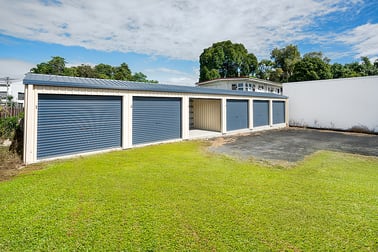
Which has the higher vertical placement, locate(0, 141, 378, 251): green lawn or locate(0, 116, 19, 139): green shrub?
locate(0, 116, 19, 139): green shrub

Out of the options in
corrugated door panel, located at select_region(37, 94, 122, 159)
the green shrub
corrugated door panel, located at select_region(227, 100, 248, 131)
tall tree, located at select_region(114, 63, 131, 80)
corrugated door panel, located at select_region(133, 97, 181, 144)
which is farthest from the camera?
tall tree, located at select_region(114, 63, 131, 80)

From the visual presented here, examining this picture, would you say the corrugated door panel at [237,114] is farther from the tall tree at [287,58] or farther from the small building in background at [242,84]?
the tall tree at [287,58]

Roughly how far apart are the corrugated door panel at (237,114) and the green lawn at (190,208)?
805cm

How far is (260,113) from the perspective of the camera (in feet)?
53.5

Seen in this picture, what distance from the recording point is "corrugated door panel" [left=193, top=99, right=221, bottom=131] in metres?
13.9

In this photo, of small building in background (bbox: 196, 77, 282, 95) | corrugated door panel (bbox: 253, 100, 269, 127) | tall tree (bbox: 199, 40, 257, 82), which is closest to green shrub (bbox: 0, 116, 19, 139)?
corrugated door panel (bbox: 253, 100, 269, 127)

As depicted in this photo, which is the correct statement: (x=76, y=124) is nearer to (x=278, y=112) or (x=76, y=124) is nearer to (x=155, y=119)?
(x=155, y=119)

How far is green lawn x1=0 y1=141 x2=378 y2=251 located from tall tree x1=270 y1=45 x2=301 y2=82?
1634 inches

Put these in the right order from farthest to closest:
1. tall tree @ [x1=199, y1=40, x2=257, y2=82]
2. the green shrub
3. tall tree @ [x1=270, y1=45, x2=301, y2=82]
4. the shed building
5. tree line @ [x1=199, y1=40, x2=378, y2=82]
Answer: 1. tall tree @ [x1=270, y1=45, x2=301, y2=82]
2. tall tree @ [x1=199, y1=40, x2=257, y2=82]
3. tree line @ [x1=199, y1=40, x2=378, y2=82]
4. the green shrub
5. the shed building

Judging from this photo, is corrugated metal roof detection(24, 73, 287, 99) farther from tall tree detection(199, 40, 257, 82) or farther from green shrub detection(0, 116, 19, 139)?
tall tree detection(199, 40, 257, 82)

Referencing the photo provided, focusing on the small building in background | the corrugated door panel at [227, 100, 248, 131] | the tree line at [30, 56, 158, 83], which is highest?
the tree line at [30, 56, 158, 83]

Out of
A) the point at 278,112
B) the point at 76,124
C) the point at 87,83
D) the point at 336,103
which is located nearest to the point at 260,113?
the point at 278,112

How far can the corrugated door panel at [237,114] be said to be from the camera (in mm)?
13617

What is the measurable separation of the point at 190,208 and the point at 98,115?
6014 mm
